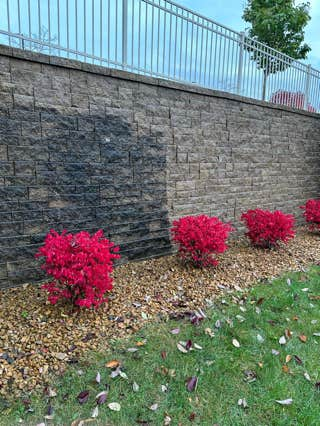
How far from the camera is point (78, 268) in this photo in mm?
2283

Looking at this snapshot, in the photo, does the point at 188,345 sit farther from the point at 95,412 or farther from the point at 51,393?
the point at 51,393

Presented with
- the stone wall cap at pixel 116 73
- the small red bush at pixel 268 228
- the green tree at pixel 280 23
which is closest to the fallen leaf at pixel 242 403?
the small red bush at pixel 268 228

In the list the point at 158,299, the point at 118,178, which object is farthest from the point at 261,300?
the point at 118,178

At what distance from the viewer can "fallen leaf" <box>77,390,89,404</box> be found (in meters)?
1.70

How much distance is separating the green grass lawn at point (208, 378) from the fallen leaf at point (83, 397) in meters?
0.02

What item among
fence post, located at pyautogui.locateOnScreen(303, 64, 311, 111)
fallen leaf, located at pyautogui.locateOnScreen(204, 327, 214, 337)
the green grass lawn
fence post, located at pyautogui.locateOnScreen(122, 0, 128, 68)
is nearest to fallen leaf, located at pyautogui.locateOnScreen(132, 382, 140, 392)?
the green grass lawn

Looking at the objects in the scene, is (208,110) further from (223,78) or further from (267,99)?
(267,99)

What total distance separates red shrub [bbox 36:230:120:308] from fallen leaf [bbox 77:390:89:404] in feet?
2.02

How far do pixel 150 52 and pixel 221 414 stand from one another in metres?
3.53

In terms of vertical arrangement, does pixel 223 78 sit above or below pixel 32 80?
above

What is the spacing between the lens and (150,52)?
371 cm

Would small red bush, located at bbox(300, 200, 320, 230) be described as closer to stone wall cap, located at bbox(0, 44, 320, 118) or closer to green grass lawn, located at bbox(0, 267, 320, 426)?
stone wall cap, located at bbox(0, 44, 320, 118)

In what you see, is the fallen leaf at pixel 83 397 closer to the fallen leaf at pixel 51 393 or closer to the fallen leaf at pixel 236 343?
the fallen leaf at pixel 51 393

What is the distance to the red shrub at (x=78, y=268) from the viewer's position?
2.27m
